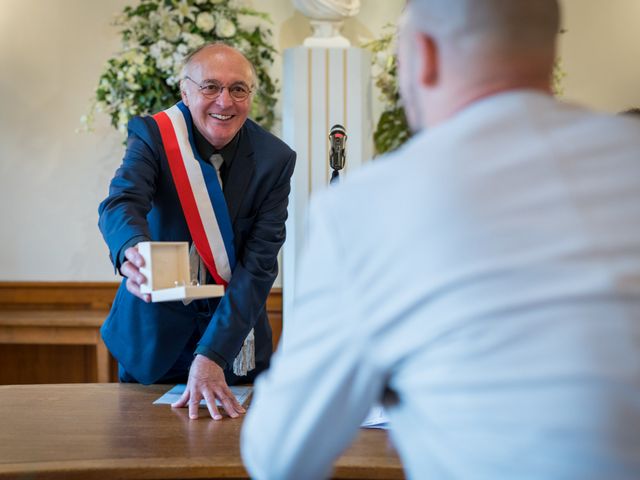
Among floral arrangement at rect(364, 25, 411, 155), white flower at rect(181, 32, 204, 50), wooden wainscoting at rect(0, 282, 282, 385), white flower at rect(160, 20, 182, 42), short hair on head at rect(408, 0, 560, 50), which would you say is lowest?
wooden wainscoting at rect(0, 282, 282, 385)

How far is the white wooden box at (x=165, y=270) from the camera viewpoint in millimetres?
1872

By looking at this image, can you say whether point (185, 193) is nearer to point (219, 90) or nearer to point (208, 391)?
point (219, 90)

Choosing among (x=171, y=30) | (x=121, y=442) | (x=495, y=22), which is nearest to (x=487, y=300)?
(x=495, y=22)

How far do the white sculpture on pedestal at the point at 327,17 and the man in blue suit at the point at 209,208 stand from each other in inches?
73.6

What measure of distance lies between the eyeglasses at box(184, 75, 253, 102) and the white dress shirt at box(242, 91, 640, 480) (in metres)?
1.76

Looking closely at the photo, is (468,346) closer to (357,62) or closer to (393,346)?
(393,346)

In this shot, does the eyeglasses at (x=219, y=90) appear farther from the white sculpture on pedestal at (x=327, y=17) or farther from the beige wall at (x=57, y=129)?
the beige wall at (x=57, y=129)

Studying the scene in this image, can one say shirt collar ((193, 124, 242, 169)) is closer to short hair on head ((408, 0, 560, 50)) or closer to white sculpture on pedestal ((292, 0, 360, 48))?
short hair on head ((408, 0, 560, 50))

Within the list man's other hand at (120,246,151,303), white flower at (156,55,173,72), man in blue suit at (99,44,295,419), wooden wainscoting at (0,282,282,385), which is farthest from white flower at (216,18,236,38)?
man's other hand at (120,246,151,303)

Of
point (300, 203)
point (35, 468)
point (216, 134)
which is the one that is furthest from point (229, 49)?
point (300, 203)

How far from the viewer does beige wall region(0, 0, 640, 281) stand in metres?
5.07

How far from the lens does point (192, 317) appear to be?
255cm

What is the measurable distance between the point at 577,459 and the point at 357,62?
3792mm

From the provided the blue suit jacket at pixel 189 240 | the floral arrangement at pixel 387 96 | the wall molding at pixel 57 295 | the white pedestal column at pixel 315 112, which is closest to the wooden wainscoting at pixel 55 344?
the wall molding at pixel 57 295
